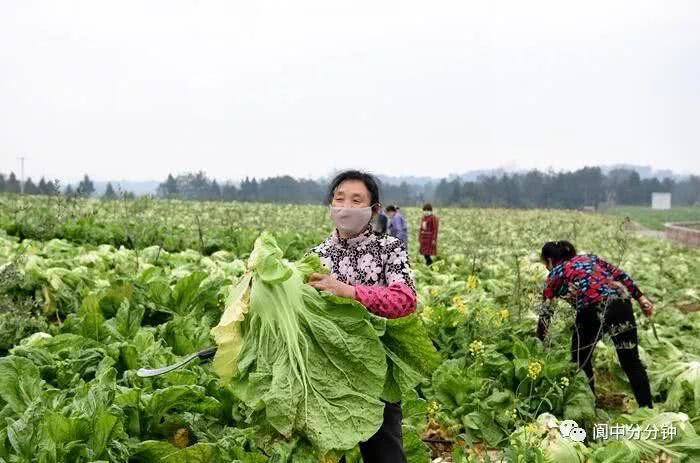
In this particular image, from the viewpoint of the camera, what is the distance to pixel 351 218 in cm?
335

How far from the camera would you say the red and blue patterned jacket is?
5992mm

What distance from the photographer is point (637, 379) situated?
6105 mm

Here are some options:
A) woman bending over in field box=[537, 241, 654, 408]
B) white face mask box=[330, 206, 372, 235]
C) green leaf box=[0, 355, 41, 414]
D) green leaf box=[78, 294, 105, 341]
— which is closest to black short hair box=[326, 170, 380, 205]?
white face mask box=[330, 206, 372, 235]

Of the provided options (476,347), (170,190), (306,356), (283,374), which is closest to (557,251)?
(476,347)

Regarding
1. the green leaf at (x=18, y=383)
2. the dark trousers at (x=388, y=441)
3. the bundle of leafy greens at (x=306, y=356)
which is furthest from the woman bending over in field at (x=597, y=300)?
the green leaf at (x=18, y=383)

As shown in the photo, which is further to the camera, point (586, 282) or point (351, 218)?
point (586, 282)

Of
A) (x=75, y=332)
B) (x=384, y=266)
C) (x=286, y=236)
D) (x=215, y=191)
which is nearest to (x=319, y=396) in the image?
(x=384, y=266)

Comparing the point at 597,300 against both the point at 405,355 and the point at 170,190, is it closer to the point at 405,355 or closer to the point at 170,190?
the point at 405,355

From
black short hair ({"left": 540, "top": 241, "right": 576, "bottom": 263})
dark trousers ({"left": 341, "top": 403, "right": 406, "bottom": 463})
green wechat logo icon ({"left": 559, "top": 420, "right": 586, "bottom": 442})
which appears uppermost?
black short hair ({"left": 540, "top": 241, "right": 576, "bottom": 263})

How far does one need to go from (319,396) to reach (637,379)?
4.31 m

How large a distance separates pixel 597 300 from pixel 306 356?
3948mm

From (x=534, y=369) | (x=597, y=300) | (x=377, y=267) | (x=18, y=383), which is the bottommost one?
(x=534, y=369)

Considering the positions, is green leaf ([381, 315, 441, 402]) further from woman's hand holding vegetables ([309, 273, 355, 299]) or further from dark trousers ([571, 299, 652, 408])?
dark trousers ([571, 299, 652, 408])

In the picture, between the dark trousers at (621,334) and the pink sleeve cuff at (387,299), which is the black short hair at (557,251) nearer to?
the dark trousers at (621,334)
